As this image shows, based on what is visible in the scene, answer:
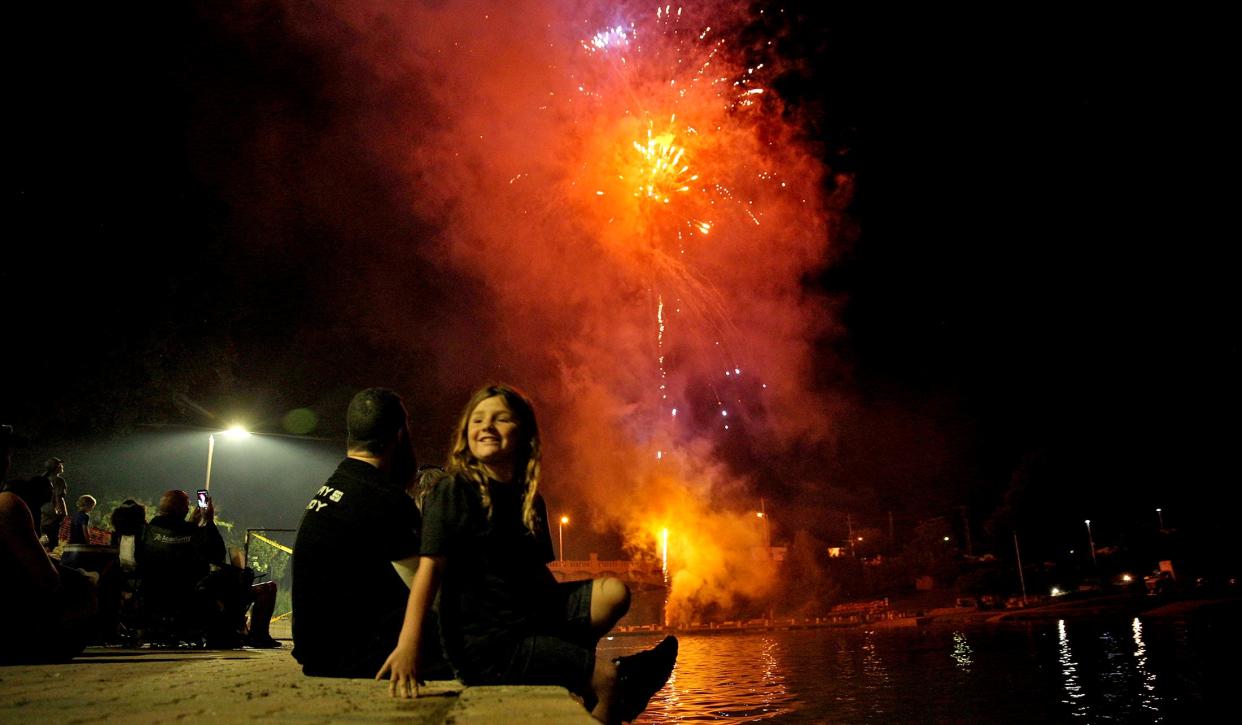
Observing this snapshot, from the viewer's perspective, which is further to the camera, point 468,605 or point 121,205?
point 121,205

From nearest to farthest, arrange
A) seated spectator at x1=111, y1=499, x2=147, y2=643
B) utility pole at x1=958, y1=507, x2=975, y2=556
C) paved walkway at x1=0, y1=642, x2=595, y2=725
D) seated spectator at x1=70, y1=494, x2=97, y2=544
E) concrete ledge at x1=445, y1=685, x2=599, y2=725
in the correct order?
concrete ledge at x1=445, y1=685, x2=599, y2=725 → paved walkway at x1=0, y1=642, x2=595, y2=725 → seated spectator at x1=111, y1=499, x2=147, y2=643 → seated spectator at x1=70, y1=494, x2=97, y2=544 → utility pole at x1=958, y1=507, x2=975, y2=556

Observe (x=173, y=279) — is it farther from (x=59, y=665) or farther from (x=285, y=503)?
(x=285, y=503)

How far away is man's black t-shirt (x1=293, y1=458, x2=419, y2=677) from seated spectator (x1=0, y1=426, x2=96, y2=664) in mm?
2313

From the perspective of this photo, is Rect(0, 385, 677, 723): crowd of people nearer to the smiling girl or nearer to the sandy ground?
the smiling girl

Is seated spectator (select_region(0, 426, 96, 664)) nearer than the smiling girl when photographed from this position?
No

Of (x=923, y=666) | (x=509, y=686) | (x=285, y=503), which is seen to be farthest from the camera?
(x=285, y=503)

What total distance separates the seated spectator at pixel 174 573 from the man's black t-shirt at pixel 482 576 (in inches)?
205

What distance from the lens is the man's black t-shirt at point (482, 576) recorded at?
8.68ft

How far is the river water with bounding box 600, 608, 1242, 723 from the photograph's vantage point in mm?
5199

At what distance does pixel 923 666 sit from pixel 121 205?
48.1 ft

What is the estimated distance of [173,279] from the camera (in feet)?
43.8

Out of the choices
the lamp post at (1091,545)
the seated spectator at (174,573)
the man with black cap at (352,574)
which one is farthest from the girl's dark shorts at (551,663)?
the lamp post at (1091,545)

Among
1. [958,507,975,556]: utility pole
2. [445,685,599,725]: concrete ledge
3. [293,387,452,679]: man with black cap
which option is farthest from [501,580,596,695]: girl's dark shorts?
[958,507,975,556]: utility pole

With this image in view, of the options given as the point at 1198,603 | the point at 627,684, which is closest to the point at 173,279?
the point at 627,684
